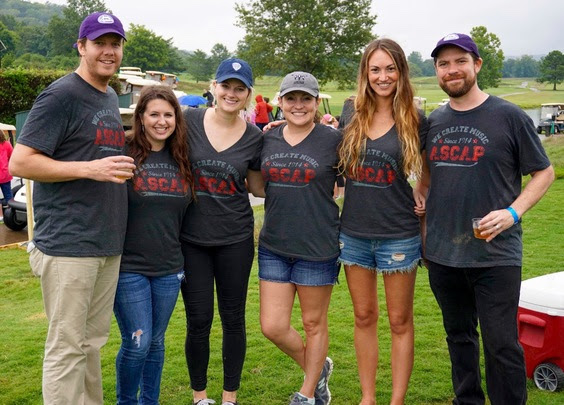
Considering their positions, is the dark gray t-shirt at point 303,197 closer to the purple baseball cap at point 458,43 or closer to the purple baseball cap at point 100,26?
the purple baseball cap at point 458,43

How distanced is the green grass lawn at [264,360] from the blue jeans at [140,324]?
0.67 metres

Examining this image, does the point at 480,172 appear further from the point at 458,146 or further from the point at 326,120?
the point at 326,120

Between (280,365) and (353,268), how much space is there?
152cm

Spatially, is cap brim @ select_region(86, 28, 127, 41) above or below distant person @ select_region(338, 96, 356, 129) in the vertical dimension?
above

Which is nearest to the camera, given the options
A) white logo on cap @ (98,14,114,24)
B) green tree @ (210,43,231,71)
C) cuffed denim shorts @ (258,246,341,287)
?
white logo on cap @ (98,14,114,24)

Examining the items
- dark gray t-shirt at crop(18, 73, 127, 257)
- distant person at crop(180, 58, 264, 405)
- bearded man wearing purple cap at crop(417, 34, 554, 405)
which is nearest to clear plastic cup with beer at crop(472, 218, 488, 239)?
bearded man wearing purple cap at crop(417, 34, 554, 405)

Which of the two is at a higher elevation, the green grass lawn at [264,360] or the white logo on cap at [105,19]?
the white logo on cap at [105,19]

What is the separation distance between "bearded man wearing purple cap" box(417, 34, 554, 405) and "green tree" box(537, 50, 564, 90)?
10589 centimetres

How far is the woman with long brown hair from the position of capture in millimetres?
3701

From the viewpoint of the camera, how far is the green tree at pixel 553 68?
10038 centimetres

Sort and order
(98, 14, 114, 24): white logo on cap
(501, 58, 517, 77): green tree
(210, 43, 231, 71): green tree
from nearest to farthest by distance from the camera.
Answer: (98, 14, 114, 24): white logo on cap → (210, 43, 231, 71): green tree → (501, 58, 517, 77): green tree

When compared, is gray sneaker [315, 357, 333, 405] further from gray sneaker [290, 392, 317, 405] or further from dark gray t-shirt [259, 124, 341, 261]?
dark gray t-shirt [259, 124, 341, 261]

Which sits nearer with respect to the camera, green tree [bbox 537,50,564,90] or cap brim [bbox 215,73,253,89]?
cap brim [bbox 215,73,253,89]

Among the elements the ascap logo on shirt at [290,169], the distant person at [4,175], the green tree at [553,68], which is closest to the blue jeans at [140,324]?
the ascap logo on shirt at [290,169]
